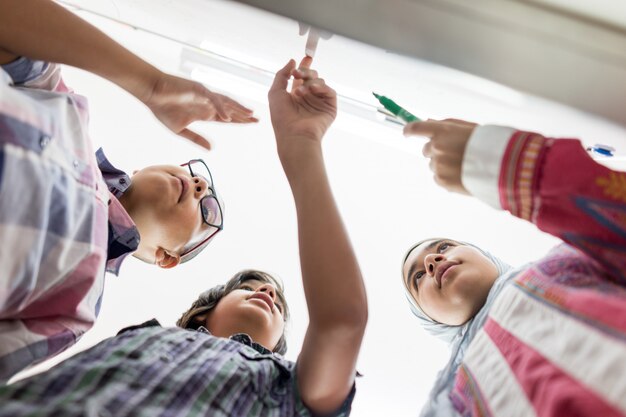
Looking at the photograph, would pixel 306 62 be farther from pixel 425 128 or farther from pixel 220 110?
pixel 425 128

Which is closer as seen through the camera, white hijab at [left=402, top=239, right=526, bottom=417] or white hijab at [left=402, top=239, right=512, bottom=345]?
white hijab at [left=402, top=239, right=526, bottom=417]

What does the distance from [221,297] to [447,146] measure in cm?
94

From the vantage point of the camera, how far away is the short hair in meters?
1.24

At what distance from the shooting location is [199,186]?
120cm

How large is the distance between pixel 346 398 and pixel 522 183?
0.46m

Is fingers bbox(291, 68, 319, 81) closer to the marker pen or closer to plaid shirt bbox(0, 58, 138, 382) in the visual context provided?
the marker pen

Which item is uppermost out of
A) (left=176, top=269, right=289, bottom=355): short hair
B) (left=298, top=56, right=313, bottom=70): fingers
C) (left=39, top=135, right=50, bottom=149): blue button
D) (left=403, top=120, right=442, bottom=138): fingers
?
(left=298, top=56, right=313, bottom=70): fingers

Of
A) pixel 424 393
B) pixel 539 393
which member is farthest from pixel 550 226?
pixel 424 393

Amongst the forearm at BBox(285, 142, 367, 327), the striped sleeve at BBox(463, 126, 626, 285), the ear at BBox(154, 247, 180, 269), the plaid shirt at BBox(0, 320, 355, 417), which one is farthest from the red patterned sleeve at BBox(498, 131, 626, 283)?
the ear at BBox(154, 247, 180, 269)

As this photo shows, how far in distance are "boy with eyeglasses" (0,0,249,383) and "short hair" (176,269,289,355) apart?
0.40 m

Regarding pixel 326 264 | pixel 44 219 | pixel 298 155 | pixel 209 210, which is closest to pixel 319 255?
pixel 326 264

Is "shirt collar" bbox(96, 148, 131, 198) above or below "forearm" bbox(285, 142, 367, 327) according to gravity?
below

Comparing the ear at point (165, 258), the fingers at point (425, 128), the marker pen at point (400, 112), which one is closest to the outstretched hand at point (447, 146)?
the fingers at point (425, 128)

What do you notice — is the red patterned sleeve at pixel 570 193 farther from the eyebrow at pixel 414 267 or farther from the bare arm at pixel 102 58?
the eyebrow at pixel 414 267
